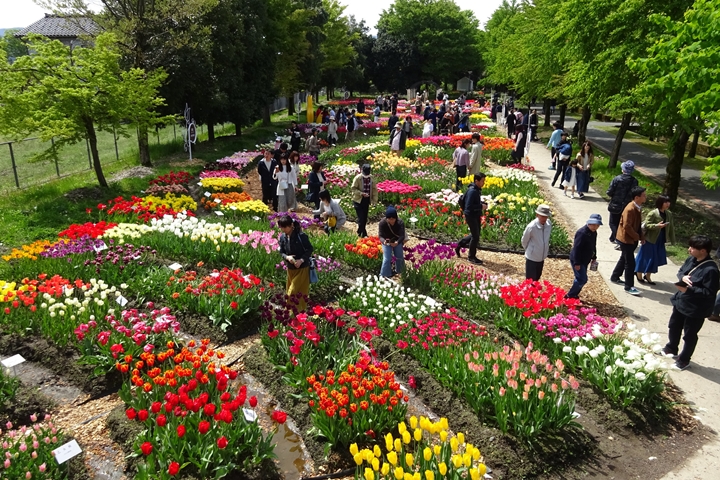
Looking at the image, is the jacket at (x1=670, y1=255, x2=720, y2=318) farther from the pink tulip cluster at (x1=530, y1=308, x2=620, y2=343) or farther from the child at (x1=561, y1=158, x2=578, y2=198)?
the child at (x1=561, y1=158, x2=578, y2=198)

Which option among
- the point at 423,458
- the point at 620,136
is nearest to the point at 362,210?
the point at 423,458

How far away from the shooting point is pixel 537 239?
8188mm

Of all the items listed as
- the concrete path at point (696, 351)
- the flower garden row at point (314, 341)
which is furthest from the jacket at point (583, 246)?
the concrete path at point (696, 351)

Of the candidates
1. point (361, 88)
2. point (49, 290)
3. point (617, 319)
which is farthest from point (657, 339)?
point (361, 88)

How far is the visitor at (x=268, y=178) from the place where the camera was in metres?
14.0

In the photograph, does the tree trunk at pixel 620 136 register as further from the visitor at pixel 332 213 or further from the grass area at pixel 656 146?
the visitor at pixel 332 213

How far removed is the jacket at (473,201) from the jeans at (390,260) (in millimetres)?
1832

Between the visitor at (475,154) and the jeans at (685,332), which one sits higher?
the visitor at (475,154)

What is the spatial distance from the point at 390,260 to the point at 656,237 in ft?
15.2

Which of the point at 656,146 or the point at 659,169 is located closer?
the point at 659,169

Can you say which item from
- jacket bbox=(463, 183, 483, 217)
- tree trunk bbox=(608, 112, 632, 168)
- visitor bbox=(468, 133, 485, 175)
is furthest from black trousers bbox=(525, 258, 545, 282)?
tree trunk bbox=(608, 112, 632, 168)

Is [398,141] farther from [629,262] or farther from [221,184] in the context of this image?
[629,262]

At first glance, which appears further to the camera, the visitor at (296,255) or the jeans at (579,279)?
the jeans at (579,279)

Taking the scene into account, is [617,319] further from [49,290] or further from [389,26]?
[389,26]
